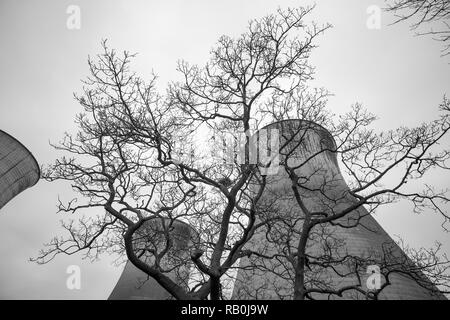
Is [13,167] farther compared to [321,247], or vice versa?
[13,167]

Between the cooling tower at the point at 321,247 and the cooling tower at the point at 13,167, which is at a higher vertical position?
the cooling tower at the point at 13,167

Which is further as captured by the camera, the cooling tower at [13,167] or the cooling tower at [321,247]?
the cooling tower at [13,167]

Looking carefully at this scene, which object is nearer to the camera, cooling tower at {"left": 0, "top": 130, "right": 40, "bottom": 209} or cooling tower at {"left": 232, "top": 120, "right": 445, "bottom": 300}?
cooling tower at {"left": 232, "top": 120, "right": 445, "bottom": 300}

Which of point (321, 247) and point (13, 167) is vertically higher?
point (13, 167)

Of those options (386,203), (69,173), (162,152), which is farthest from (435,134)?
(69,173)

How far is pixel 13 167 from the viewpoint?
1161 centimetres

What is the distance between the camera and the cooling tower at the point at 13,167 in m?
11.2

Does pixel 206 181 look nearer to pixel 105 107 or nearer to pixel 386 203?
pixel 105 107

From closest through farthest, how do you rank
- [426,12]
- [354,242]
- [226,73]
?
1. [426,12]
2. [226,73]
3. [354,242]

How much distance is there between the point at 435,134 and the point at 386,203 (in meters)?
1.64

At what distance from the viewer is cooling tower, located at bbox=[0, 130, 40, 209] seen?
11227 millimetres
